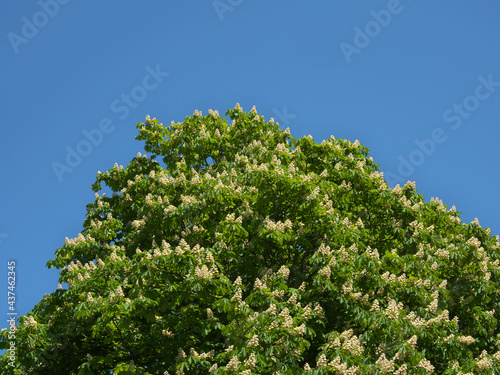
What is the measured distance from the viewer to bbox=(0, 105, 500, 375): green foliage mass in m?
11.1

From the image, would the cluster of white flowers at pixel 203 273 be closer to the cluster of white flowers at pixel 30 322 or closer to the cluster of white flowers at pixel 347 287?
the cluster of white flowers at pixel 347 287

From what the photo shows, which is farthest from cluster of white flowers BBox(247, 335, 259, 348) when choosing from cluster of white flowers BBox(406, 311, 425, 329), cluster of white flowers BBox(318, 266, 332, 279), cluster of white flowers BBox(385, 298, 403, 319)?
cluster of white flowers BBox(406, 311, 425, 329)

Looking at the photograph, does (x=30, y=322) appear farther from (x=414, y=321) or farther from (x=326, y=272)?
(x=414, y=321)

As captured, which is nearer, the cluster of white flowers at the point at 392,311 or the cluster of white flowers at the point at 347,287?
the cluster of white flowers at the point at 392,311

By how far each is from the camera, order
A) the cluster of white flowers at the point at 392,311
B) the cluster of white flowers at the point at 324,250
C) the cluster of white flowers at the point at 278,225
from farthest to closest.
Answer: the cluster of white flowers at the point at 278,225 < the cluster of white flowers at the point at 324,250 < the cluster of white flowers at the point at 392,311

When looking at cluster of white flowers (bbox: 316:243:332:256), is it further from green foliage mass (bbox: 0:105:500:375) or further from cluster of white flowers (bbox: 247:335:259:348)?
cluster of white flowers (bbox: 247:335:259:348)

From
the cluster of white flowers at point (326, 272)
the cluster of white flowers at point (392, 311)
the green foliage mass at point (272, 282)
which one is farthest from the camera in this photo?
the cluster of white flowers at point (326, 272)

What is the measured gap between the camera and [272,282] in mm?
11969

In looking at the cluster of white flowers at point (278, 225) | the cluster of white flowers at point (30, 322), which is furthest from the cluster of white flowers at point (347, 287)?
the cluster of white flowers at point (30, 322)

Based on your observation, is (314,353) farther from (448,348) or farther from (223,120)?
(223,120)

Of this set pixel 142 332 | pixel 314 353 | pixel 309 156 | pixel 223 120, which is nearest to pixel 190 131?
pixel 223 120

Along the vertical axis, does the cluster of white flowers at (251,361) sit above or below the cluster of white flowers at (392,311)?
below

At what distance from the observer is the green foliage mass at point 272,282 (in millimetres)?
11086

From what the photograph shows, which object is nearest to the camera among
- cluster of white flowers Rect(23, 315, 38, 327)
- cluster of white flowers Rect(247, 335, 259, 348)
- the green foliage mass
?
cluster of white flowers Rect(247, 335, 259, 348)
